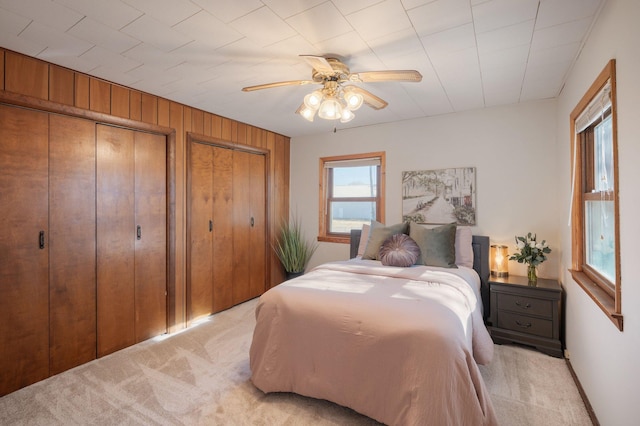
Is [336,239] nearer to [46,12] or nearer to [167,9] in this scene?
[167,9]

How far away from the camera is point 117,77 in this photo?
257 cm

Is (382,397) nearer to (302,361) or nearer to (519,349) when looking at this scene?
(302,361)

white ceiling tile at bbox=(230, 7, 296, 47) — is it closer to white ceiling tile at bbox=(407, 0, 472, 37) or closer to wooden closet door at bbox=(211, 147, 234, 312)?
white ceiling tile at bbox=(407, 0, 472, 37)

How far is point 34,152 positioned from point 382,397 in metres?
2.86

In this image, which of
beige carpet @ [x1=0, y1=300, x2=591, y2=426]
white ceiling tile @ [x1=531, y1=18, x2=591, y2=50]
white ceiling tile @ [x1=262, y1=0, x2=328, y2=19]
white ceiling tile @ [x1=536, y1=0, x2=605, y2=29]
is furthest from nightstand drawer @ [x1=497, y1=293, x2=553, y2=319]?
white ceiling tile @ [x1=262, y1=0, x2=328, y2=19]

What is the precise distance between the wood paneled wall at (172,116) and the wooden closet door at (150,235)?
13 centimetres

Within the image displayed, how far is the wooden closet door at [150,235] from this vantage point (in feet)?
9.49

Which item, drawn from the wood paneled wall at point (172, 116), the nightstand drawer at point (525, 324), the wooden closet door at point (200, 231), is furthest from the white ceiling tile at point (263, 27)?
the nightstand drawer at point (525, 324)

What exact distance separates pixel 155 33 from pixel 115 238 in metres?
1.74

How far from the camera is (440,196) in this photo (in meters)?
3.54

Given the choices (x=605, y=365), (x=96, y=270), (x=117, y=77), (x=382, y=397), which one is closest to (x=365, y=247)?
(x=382, y=397)

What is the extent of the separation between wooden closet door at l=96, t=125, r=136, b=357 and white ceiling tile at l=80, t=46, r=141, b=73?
0.54 metres

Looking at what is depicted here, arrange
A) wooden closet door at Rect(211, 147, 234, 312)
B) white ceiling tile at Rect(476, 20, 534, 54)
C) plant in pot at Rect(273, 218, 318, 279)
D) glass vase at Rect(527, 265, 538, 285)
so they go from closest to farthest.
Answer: white ceiling tile at Rect(476, 20, 534, 54), glass vase at Rect(527, 265, 538, 285), wooden closet door at Rect(211, 147, 234, 312), plant in pot at Rect(273, 218, 318, 279)

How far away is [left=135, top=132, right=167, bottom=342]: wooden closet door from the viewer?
2.89 m
